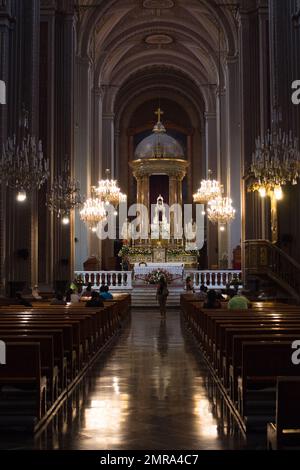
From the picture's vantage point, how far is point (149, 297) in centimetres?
2391

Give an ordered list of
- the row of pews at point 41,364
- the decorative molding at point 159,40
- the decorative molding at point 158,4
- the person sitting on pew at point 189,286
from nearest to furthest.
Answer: the row of pews at point 41,364 < the person sitting on pew at point 189,286 < the decorative molding at point 158,4 < the decorative molding at point 159,40

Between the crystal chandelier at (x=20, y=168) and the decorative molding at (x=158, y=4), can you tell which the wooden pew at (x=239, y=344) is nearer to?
the crystal chandelier at (x=20, y=168)

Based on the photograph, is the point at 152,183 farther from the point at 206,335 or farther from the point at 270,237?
the point at 206,335

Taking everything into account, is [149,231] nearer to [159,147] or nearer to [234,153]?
[159,147]

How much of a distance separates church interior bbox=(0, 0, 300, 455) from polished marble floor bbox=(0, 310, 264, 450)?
0.10 feet

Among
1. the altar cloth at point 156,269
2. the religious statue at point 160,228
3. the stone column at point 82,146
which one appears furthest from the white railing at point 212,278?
the religious statue at point 160,228

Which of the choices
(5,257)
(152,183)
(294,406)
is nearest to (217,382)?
(294,406)

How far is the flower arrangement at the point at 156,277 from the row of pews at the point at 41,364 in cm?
1573

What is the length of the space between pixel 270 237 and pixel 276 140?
608cm

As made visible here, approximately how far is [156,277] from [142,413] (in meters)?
20.0

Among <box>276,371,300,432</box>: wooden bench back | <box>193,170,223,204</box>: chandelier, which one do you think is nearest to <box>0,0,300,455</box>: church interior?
<box>276,371,300,432</box>: wooden bench back

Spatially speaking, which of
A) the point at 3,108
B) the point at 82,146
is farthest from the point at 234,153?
the point at 3,108

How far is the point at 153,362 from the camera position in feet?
30.7

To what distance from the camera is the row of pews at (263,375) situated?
3.67m
